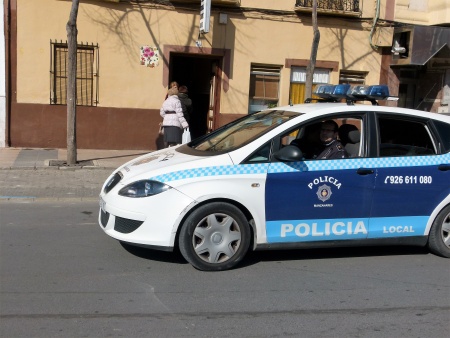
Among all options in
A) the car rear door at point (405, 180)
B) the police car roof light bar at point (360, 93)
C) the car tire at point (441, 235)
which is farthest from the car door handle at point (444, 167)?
the police car roof light bar at point (360, 93)

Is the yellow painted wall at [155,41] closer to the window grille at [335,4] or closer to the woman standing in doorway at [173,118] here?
the window grille at [335,4]

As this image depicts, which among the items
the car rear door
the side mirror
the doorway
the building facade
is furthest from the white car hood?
the doorway

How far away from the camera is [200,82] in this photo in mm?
15977

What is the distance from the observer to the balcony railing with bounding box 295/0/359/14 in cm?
1480

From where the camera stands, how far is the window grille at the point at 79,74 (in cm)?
1352

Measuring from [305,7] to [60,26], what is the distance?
242 inches

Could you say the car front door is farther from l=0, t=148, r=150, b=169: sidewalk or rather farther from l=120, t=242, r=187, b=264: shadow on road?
l=0, t=148, r=150, b=169: sidewalk

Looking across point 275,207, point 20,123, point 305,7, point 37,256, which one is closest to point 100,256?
point 37,256

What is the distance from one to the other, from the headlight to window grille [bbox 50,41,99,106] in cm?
883

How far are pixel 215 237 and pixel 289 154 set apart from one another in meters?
1.06

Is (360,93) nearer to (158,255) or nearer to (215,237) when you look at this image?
(215,237)

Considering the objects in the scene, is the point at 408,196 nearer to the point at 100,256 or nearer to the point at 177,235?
the point at 177,235

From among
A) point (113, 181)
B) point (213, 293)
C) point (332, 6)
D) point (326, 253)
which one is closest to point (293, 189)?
point (326, 253)

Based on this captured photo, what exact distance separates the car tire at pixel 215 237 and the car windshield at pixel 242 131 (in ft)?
2.28
